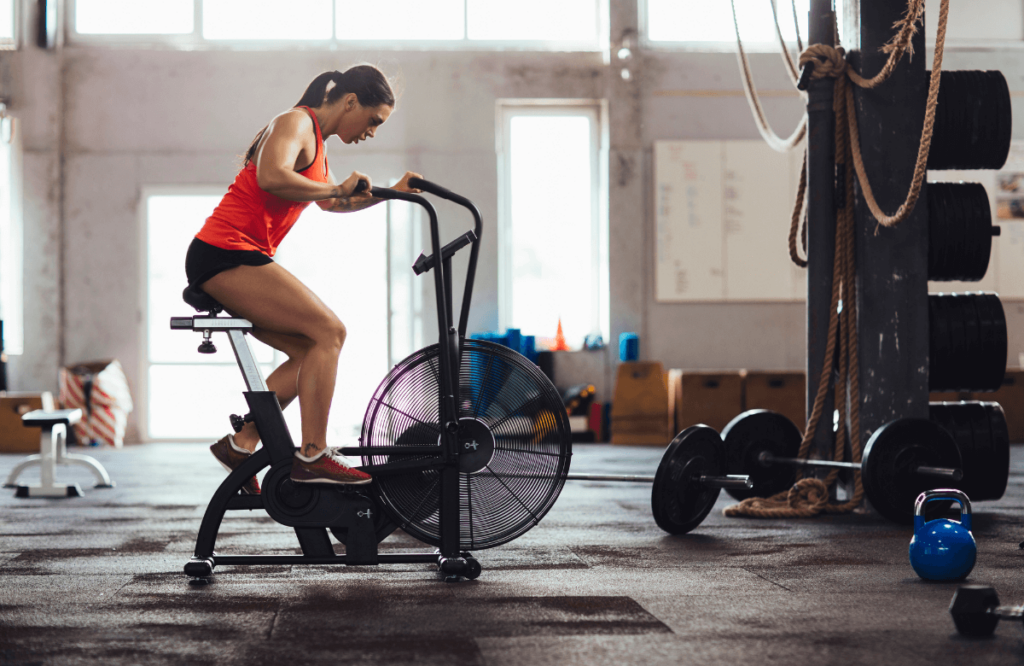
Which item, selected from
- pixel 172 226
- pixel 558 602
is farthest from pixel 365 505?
pixel 172 226

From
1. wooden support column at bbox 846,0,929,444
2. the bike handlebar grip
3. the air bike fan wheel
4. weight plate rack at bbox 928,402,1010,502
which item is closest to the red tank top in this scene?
the bike handlebar grip

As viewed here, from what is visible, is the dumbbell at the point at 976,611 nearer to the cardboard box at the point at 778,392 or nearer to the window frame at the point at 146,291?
the cardboard box at the point at 778,392

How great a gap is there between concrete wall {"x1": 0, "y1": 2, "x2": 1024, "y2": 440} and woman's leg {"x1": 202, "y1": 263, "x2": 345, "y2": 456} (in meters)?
6.00

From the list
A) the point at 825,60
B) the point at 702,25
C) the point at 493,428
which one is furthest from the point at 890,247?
the point at 702,25

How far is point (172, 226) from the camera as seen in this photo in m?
8.50

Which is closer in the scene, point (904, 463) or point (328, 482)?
point (328, 482)

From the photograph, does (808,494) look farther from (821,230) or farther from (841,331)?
(821,230)

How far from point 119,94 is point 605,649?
802 centimetres

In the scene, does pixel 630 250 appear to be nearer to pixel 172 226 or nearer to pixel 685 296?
pixel 685 296

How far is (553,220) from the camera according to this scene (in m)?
8.72

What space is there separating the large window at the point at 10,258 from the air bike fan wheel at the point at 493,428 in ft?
22.9

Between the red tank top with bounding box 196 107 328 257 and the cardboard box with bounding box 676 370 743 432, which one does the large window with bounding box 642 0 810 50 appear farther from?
the red tank top with bounding box 196 107 328 257

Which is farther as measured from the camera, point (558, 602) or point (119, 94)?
point (119, 94)

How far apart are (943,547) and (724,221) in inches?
251
